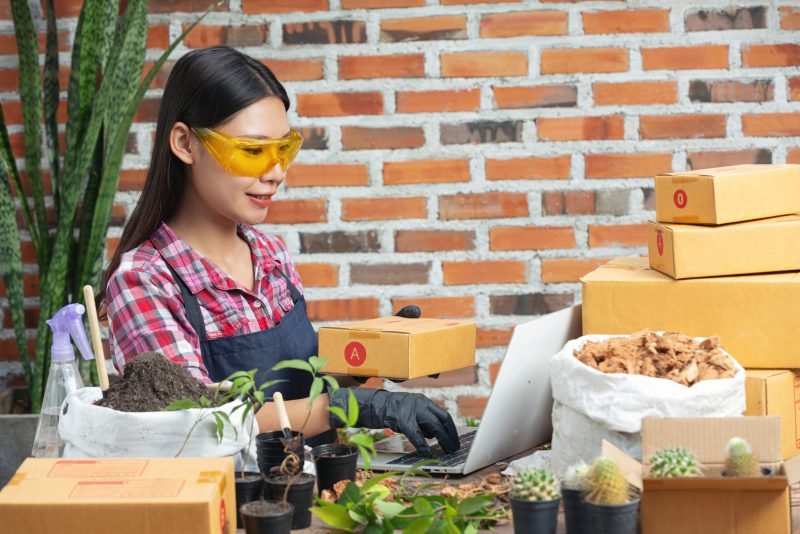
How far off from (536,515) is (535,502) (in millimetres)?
17

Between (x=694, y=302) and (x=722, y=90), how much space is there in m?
1.39

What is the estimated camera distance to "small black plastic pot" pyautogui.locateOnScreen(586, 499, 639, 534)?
1220 mm

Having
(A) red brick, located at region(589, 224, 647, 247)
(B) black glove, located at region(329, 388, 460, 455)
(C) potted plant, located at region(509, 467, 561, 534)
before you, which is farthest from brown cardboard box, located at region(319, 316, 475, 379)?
(A) red brick, located at region(589, 224, 647, 247)

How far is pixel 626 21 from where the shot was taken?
9.84ft

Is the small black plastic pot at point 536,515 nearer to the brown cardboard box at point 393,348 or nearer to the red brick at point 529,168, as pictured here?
the brown cardboard box at point 393,348

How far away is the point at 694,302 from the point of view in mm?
1811

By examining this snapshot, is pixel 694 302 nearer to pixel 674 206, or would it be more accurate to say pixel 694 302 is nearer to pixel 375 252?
pixel 674 206

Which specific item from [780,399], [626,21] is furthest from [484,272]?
[780,399]

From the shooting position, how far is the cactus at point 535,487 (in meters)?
1.27

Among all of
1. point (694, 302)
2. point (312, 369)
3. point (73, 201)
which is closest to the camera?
point (312, 369)

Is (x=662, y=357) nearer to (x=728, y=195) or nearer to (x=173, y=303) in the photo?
(x=728, y=195)

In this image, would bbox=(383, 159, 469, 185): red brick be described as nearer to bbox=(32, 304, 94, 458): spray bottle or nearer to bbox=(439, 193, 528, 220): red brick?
bbox=(439, 193, 528, 220): red brick

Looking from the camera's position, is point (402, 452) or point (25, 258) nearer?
point (402, 452)

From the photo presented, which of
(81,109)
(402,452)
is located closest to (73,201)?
(81,109)
